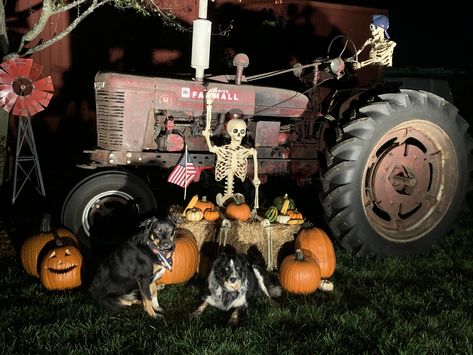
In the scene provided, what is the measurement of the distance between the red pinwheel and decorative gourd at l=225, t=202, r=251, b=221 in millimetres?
2469

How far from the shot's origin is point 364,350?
10.9ft

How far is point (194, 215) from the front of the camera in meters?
4.64

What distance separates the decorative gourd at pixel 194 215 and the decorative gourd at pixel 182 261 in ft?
0.53

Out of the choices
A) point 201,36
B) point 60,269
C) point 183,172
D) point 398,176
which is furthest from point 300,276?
point 201,36

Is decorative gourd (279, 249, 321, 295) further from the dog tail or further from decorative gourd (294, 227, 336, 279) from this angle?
decorative gourd (294, 227, 336, 279)

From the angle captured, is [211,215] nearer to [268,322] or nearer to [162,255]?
[162,255]

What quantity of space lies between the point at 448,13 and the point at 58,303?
21257 millimetres

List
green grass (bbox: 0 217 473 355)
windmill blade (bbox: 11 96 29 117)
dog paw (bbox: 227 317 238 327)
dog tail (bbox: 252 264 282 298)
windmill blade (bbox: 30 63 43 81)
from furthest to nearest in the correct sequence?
windmill blade (bbox: 30 63 43 81) < windmill blade (bbox: 11 96 29 117) < dog tail (bbox: 252 264 282 298) < dog paw (bbox: 227 317 238 327) < green grass (bbox: 0 217 473 355)

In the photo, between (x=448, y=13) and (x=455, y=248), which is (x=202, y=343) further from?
(x=448, y=13)

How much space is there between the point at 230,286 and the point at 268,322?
0.39 meters

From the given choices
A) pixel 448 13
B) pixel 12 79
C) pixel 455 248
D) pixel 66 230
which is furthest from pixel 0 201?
pixel 448 13

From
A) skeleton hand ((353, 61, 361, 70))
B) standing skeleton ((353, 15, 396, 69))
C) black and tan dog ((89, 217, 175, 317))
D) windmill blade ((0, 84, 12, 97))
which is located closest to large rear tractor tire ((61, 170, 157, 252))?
black and tan dog ((89, 217, 175, 317))

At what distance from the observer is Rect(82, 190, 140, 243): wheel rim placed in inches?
186

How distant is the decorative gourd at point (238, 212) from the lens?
468cm
